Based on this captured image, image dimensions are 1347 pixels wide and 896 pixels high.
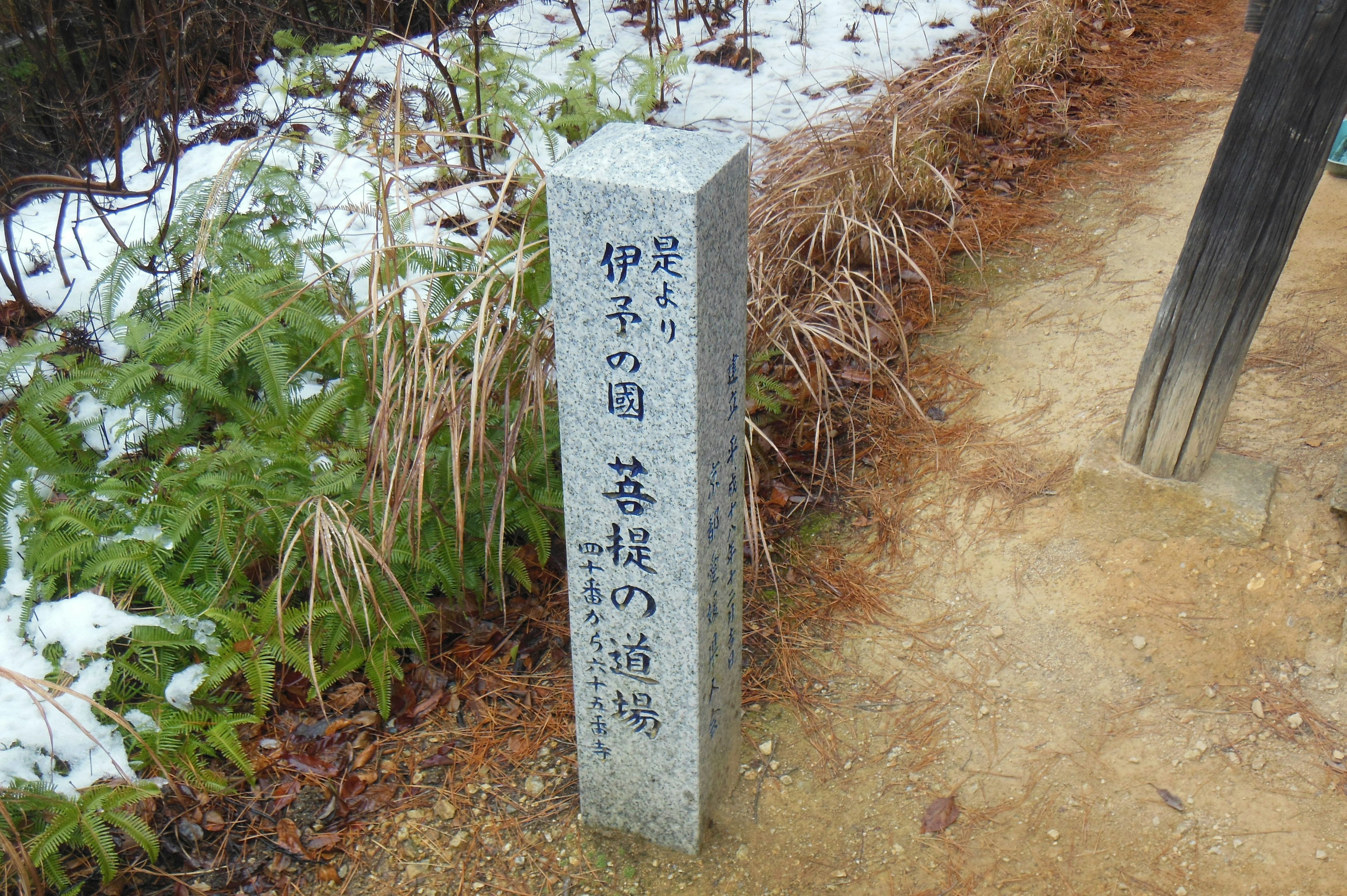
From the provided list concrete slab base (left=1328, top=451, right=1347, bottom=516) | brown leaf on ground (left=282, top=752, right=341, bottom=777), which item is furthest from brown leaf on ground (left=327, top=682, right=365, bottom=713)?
concrete slab base (left=1328, top=451, right=1347, bottom=516)

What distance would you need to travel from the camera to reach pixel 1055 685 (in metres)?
2.98

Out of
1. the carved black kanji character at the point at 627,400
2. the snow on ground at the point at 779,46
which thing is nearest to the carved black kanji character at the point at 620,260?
the carved black kanji character at the point at 627,400

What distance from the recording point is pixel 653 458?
210cm

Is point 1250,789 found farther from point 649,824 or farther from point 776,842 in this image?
point 649,824

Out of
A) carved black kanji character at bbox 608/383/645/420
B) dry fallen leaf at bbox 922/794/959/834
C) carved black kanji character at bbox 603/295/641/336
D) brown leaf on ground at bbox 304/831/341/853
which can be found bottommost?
brown leaf on ground at bbox 304/831/341/853

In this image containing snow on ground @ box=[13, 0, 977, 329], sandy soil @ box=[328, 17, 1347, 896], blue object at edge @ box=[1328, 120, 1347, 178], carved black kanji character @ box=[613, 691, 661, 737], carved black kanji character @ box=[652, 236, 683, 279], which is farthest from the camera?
blue object at edge @ box=[1328, 120, 1347, 178]

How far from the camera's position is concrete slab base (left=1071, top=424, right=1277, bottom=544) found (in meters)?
3.13

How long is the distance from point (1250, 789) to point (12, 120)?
518 centimetres

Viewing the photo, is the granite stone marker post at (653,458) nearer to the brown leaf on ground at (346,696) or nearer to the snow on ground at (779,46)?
the brown leaf on ground at (346,696)

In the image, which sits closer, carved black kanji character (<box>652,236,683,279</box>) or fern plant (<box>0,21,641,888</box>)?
carved black kanji character (<box>652,236,683,279</box>)

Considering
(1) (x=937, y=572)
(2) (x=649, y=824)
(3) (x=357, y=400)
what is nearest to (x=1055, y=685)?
(1) (x=937, y=572)

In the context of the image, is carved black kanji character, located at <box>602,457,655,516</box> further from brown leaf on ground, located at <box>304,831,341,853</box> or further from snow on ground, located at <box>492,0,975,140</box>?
snow on ground, located at <box>492,0,975,140</box>

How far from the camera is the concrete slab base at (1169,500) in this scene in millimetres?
3129

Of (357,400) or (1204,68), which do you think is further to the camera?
(1204,68)
